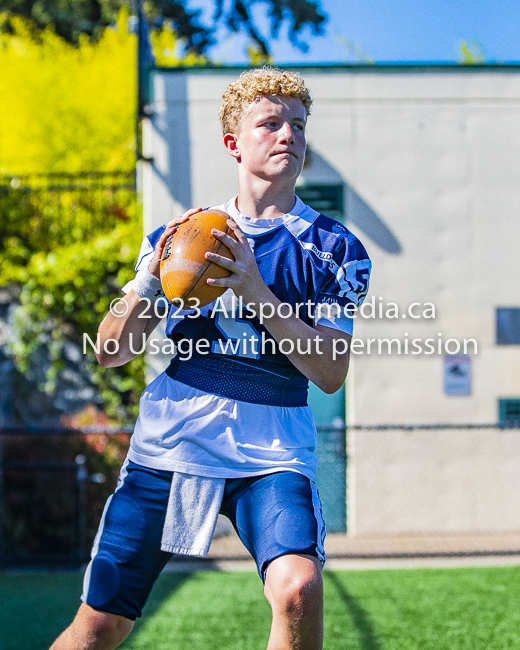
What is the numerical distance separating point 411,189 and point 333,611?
15.9ft

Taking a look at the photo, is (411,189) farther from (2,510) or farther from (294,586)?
(294,586)

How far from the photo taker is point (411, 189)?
7977mm

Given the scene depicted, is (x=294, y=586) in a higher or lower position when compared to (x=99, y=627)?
higher

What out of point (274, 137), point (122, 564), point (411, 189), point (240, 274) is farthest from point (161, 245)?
point (411, 189)

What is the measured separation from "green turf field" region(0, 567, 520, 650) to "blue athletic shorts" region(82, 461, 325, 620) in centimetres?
226

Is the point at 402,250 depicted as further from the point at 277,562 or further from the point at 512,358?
the point at 277,562

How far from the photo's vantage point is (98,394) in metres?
8.77

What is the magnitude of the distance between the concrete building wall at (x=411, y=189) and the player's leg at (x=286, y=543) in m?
5.87

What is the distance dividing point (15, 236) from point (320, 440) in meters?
5.62

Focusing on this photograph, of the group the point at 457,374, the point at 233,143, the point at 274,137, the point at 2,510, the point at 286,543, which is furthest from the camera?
the point at 457,374

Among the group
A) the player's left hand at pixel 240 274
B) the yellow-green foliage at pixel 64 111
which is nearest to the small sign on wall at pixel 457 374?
the player's left hand at pixel 240 274

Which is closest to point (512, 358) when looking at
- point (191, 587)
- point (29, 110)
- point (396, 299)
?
point (396, 299)

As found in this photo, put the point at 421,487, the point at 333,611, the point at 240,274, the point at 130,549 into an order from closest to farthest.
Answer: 1. the point at 240,274
2. the point at 130,549
3. the point at 333,611
4. the point at 421,487

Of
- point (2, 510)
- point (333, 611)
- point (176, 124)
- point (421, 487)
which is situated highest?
point (176, 124)
